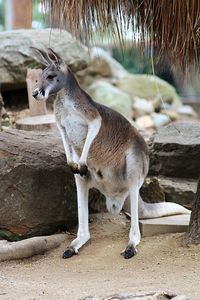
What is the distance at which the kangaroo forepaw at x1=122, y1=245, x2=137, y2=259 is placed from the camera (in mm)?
4314

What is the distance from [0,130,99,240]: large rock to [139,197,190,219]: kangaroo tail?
0.55m

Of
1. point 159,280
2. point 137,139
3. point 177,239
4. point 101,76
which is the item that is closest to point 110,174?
point 137,139

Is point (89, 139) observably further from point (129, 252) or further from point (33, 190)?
point (129, 252)

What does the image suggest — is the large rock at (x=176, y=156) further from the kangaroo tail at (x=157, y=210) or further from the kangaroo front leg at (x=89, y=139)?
the kangaroo front leg at (x=89, y=139)

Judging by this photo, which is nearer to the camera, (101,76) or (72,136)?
(72,136)

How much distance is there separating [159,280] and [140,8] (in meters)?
1.78

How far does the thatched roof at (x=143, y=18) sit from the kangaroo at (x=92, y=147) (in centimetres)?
57

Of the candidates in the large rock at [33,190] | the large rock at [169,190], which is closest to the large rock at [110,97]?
the large rock at [169,190]

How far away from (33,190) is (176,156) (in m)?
1.64

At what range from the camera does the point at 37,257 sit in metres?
4.57

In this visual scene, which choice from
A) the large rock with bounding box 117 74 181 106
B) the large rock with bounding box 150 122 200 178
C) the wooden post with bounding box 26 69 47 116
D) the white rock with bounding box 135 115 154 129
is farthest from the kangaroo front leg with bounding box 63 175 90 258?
the large rock with bounding box 117 74 181 106

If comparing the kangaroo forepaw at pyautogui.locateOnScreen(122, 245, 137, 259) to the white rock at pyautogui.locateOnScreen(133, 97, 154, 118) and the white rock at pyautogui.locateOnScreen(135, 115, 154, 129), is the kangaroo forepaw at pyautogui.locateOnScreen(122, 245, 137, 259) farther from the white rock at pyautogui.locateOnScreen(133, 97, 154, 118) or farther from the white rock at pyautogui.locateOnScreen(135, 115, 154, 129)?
the white rock at pyautogui.locateOnScreen(133, 97, 154, 118)

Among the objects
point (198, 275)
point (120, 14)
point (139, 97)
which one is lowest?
point (139, 97)

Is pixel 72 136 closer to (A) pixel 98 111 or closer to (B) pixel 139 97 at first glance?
(A) pixel 98 111
